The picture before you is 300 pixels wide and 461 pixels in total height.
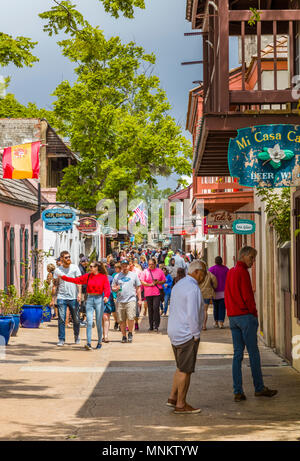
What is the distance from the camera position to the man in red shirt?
9.51 metres

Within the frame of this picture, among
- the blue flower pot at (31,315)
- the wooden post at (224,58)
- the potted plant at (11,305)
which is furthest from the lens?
the blue flower pot at (31,315)

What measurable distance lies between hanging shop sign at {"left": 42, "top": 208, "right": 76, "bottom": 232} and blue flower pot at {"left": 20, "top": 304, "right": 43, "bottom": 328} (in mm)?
4463

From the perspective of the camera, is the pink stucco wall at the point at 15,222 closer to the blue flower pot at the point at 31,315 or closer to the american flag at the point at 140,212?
the blue flower pot at the point at 31,315

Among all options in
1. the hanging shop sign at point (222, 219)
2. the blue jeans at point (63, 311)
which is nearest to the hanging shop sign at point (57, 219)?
the hanging shop sign at point (222, 219)

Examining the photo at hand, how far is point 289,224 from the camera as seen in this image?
13.0 m

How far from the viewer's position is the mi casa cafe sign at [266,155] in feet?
32.2

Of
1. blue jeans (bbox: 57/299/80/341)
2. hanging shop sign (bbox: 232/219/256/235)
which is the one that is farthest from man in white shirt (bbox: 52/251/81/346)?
hanging shop sign (bbox: 232/219/256/235)

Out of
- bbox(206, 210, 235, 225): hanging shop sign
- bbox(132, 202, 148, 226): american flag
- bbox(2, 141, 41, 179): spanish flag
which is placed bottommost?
bbox(206, 210, 235, 225): hanging shop sign

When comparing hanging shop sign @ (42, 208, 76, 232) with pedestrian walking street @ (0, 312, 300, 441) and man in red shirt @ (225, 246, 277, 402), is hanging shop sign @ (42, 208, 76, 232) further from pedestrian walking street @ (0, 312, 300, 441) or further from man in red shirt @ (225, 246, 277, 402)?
man in red shirt @ (225, 246, 277, 402)

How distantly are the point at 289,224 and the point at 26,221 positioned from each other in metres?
12.6

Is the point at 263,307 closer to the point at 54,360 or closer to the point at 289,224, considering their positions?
the point at 289,224

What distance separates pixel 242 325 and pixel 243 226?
27.8 feet

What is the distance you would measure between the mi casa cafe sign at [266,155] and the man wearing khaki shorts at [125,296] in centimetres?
678

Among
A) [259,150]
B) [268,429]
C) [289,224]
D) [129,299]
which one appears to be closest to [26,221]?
[129,299]
